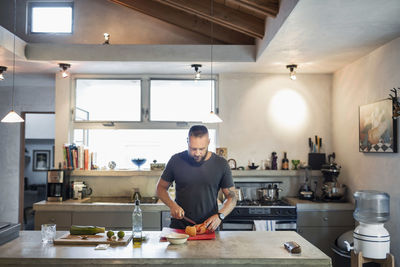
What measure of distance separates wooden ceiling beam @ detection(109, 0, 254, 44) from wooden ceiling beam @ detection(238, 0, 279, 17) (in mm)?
1500

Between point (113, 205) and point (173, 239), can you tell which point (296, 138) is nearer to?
point (113, 205)

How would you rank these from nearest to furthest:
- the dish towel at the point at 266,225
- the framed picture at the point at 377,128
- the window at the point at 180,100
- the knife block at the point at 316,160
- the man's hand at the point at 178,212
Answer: the man's hand at the point at 178,212 → the framed picture at the point at 377,128 → the dish towel at the point at 266,225 → the knife block at the point at 316,160 → the window at the point at 180,100

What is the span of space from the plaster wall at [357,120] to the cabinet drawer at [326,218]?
1.11 feet

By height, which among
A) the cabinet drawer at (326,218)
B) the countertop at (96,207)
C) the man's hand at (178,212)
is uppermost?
the man's hand at (178,212)

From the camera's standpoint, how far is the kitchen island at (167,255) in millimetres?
2332

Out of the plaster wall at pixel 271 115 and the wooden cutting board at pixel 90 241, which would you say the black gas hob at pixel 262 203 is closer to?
the plaster wall at pixel 271 115

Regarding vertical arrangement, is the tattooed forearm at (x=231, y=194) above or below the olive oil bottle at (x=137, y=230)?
above

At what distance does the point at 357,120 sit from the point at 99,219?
3295mm

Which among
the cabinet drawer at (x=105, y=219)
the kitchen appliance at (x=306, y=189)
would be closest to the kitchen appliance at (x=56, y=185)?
the cabinet drawer at (x=105, y=219)

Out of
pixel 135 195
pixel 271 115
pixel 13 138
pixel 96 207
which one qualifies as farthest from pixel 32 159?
pixel 271 115

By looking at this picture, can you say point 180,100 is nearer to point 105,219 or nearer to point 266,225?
point 105,219

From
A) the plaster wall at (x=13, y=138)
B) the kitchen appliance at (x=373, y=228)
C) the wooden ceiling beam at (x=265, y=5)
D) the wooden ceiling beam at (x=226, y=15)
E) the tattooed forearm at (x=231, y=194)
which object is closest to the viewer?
the kitchen appliance at (x=373, y=228)

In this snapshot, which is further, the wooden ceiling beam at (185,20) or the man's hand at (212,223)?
the wooden ceiling beam at (185,20)

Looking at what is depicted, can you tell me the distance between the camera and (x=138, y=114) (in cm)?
523
